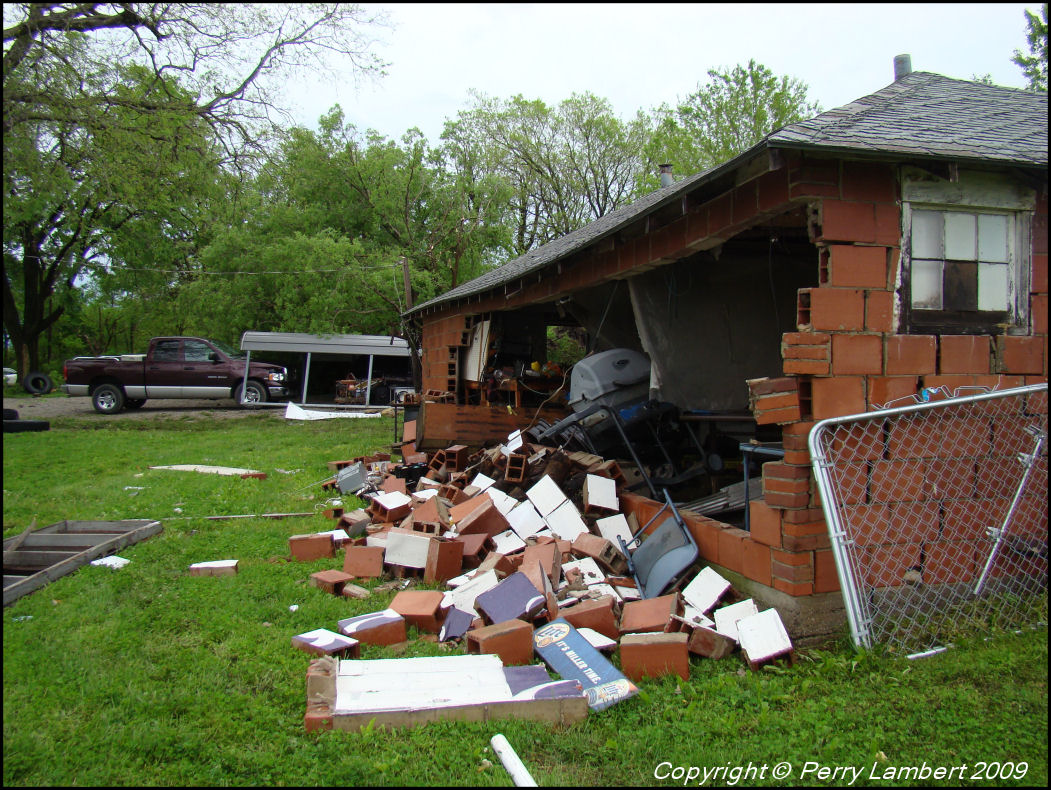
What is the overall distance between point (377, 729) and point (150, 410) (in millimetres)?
18308

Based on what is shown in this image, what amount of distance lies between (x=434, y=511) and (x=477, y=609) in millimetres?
2011

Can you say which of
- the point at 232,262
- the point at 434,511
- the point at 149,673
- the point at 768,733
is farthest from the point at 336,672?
the point at 232,262

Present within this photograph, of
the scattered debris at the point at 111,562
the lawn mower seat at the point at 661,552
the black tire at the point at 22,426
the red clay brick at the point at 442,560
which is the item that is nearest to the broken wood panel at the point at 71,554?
the scattered debris at the point at 111,562

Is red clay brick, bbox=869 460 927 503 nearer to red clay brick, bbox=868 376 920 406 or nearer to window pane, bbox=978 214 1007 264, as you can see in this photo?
red clay brick, bbox=868 376 920 406

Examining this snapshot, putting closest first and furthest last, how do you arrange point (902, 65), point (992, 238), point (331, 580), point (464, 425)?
1. point (992, 238)
2. point (331, 580)
3. point (902, 65)
4. point (464, 425)

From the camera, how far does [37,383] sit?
22.0 meters

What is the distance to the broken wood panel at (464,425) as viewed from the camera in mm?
8852

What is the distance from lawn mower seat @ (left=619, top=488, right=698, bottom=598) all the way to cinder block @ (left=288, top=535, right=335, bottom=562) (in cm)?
253

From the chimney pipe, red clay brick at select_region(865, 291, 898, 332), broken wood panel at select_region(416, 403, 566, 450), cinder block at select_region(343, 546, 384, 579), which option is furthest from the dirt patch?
red clay brick at select_region(865, 291, 898, 332)

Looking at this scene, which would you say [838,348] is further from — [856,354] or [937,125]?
[937,125]

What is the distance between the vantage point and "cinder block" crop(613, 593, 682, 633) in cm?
405

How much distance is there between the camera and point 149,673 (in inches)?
136

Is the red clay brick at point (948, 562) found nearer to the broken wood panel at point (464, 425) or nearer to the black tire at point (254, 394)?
the broken wood panel at point (464, 425)

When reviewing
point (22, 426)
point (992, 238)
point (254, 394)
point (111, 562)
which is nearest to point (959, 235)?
point (992, 238)
